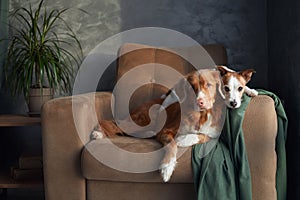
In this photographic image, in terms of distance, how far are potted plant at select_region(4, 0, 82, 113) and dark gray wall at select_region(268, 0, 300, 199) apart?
4.27 ft

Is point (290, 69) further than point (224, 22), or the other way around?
point (224, 22)

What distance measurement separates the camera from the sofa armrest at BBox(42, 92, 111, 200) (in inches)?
82.4

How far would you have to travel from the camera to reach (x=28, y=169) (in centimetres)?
259

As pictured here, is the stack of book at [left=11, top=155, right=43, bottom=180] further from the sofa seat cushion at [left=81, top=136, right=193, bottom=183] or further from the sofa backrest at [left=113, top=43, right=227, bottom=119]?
the sofa seat cushion at [left=81, top=136, right=193, bottom=183]

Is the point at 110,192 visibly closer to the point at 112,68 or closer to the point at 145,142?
the point at 145,142

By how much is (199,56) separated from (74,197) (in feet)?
3.64

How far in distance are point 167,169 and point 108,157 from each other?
11.1 inches

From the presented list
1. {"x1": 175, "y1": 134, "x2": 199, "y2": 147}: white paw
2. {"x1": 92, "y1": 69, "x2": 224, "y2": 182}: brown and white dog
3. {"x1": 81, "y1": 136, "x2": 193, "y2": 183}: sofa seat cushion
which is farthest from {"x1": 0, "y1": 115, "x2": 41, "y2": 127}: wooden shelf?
{"x1": 175, "y1": 134, "x2": 199, "y2": 147}: white paw

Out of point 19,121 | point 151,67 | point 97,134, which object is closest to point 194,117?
point 97,134

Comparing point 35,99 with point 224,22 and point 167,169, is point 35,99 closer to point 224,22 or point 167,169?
point 167,169

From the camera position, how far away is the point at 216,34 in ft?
9.95

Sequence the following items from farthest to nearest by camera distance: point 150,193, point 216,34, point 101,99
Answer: point 216,34 < point 101,99 < point 150,193

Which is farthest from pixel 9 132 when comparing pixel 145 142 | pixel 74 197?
pixel 145 142

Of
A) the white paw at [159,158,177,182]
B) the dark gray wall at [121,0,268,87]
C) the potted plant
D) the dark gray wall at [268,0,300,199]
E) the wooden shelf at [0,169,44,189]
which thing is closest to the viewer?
the white paw at [159,158,177,182]
